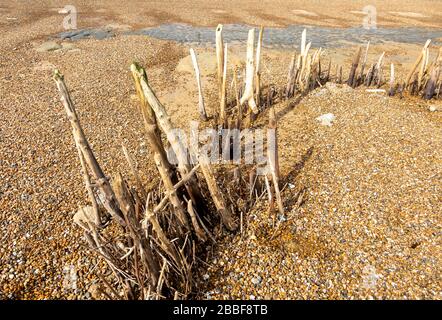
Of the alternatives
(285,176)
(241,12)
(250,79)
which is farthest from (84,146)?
(241,12)

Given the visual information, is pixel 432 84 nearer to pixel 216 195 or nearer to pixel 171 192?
pixel 216 195

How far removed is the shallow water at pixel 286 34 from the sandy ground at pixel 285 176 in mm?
2794

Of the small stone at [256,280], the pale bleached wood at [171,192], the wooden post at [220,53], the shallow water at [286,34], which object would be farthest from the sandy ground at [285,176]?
the shallow water at [286,34]

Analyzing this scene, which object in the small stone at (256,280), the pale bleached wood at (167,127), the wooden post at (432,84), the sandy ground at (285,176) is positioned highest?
the pale bleached wood at (167,127)

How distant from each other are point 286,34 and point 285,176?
1168cm

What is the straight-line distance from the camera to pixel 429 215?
171 inches

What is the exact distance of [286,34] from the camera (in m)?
14.8

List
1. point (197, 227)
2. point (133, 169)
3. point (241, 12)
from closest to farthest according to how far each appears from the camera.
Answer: point (133, 169), point (197, 227), point (241, 12)

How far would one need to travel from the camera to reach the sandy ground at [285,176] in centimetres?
371

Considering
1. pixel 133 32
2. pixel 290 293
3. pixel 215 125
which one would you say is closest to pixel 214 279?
pixel 290 293

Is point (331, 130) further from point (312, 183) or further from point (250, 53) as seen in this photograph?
point (250, 53)

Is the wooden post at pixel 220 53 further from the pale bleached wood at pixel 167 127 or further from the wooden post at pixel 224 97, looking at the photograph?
the pale bleached wood at pixel 167 127

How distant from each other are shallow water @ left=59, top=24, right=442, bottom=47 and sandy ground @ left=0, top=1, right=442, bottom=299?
9.17ft

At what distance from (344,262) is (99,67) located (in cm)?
1019
